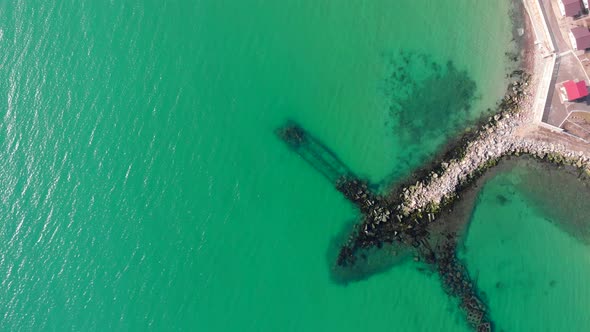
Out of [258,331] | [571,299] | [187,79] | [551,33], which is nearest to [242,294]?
[258,331]

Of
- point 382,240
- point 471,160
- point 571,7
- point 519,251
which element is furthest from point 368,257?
point 571,7

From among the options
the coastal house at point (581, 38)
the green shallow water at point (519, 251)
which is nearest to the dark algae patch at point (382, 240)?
the green shallow water at point (519, 251)

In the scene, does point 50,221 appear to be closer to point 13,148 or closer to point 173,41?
point 13,148

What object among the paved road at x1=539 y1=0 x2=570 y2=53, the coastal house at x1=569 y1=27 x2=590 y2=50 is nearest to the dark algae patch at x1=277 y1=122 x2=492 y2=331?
the paved road at x1=539 y1=0 x2=570 y2=53

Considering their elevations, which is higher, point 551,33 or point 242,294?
point 242,294

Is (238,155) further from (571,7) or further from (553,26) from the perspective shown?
(571,7)

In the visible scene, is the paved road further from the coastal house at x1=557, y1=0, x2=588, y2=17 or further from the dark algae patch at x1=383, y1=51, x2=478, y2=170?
the dark algae patch at x1=383, y1=51, x2=478, y2=170

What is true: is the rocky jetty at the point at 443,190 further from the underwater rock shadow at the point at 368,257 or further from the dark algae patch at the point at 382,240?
the underwater rock shadow at the point at 368,257
